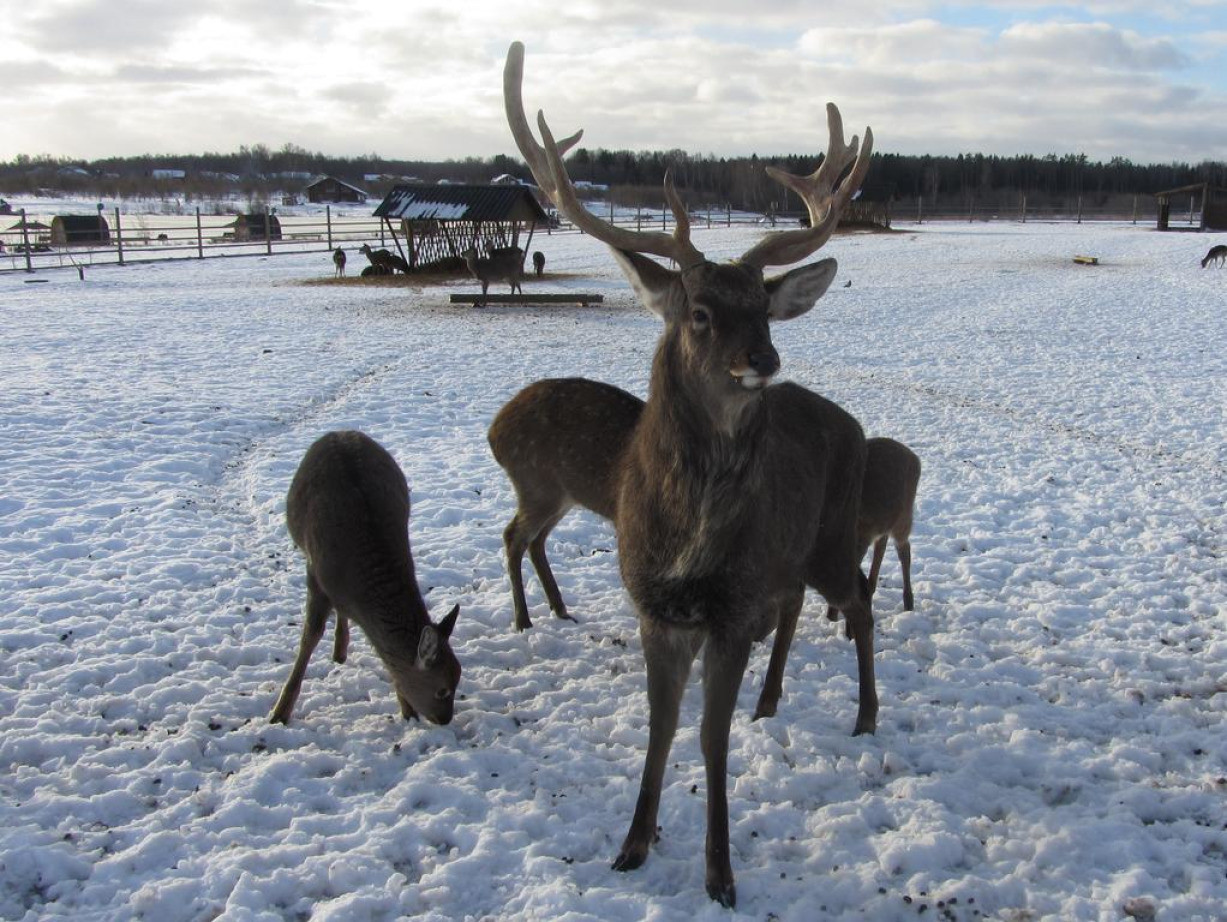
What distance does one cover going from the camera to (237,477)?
8406 millimetres

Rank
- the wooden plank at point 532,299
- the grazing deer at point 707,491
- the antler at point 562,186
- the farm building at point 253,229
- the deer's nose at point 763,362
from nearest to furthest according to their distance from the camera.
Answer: the deer's nose at point 763,362, the grazing deer at point 707,491, the antler at point 562,186, the wooden plank at point 532,299, the farm building at point 253,229

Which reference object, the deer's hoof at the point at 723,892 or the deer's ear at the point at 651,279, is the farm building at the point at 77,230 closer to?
the deer's ear at the point at 651,279

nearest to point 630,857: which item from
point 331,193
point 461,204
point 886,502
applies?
point 886,502

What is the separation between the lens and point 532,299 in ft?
71.5

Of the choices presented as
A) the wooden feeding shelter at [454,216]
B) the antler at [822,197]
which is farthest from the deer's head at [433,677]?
the wooden feeding shelter at [454,216]

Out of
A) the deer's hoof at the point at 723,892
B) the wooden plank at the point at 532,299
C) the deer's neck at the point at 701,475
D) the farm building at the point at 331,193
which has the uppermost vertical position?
the farm building at the point at 331,193

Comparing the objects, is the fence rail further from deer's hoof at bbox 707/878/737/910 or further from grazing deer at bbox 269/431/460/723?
deer's hoof at bbox 707/878/737/910

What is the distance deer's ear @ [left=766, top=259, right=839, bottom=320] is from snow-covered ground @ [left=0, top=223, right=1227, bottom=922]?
6.84 ft

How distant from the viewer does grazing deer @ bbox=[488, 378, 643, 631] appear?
525cm

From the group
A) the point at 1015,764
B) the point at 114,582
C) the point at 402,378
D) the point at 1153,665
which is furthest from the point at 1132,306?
the point at 114,582

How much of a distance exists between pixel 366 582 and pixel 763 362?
2.47 metres

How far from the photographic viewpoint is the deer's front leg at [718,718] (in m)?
3.61

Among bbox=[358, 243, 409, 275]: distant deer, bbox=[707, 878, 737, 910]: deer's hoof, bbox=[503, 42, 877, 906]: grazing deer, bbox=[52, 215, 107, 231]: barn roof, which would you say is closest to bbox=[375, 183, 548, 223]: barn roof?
bbox=[358, 243, 409, 275]: distant deer

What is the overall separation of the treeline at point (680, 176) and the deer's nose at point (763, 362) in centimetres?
7776
